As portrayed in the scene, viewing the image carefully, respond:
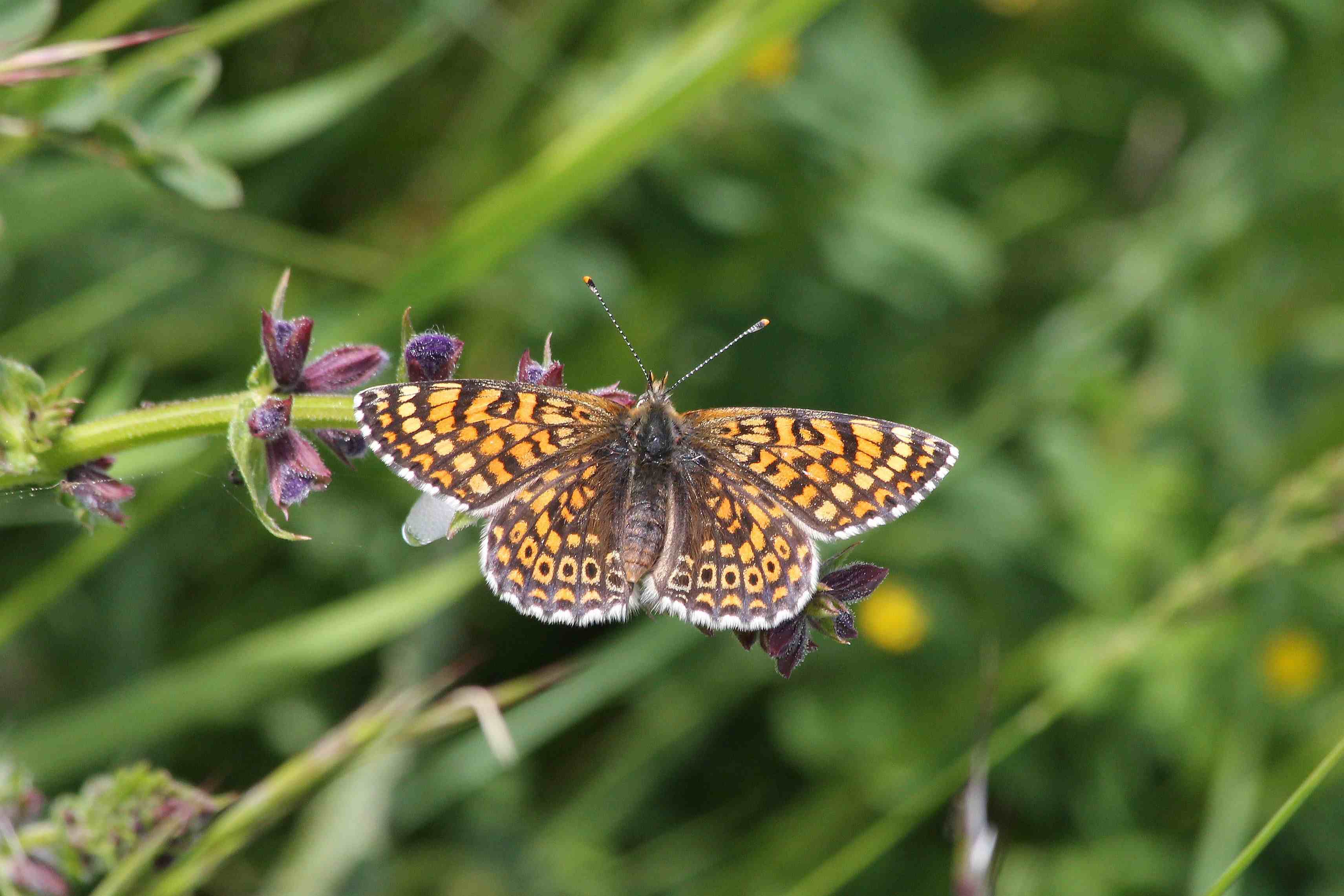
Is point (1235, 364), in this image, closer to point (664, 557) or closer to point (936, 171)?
point (936, 171)

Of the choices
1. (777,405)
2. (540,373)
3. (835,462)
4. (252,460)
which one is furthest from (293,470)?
(777,405)

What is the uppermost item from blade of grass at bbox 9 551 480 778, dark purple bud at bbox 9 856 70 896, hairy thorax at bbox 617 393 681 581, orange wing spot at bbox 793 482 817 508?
orange wing spot at bbox 793 482 817 508

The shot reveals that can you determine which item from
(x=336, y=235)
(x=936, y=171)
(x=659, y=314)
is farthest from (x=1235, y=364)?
(x=336, y=235)

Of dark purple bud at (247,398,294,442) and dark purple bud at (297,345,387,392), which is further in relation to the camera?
dark purple bud at (297,345,387,392)

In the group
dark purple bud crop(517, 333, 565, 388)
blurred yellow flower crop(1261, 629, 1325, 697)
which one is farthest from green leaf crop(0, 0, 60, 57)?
blurred yellow flower crop(1261, 629, 1325, 697)

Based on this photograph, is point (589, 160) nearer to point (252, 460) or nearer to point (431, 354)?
point (431, 354)

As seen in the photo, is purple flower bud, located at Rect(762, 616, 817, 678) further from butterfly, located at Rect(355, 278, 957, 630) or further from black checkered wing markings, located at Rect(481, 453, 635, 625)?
black checkered wing markings, located at Rect(481, 453, 635, 625)

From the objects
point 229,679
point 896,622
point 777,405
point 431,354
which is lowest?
point 896,622
